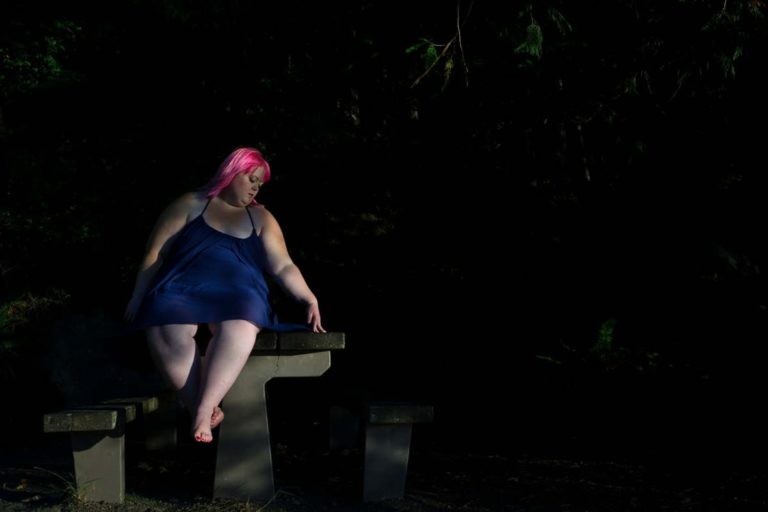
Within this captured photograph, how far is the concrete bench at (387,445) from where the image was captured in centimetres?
507

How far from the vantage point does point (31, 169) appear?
754 centimetres

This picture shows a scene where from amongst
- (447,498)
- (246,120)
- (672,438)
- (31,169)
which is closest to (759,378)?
(672,438)

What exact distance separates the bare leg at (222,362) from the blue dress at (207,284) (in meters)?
0.07

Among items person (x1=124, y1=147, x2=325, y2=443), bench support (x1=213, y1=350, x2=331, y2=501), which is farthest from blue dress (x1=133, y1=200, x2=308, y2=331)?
bench support (x1=213, y1=350, x2=331, y2=501)

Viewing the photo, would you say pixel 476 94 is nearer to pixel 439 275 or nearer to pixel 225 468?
pixel 439 275

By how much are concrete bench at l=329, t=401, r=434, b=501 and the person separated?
58cm

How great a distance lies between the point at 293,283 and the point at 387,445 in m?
0.98

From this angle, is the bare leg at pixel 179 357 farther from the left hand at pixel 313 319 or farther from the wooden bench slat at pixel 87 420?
the left hand at pixel 313 319

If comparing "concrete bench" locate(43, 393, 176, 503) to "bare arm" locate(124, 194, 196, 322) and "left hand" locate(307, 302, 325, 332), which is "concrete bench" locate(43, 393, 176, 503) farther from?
"left hand" locate(307, 302, 325, 332)

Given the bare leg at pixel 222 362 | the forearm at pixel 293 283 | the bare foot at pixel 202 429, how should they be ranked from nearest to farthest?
the bare foot at pixel 202 429 < the bare leg at pixel 222 362 < the forearm at pixel 293 283

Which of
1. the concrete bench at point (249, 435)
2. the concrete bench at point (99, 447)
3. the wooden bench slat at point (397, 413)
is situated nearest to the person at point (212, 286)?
the concrete bench at point (249, 435)

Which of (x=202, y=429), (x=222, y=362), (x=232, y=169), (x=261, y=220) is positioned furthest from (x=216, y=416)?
(x=232, y=169)

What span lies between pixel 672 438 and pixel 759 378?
99 cm

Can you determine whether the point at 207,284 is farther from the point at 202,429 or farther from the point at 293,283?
the point at 202,429
